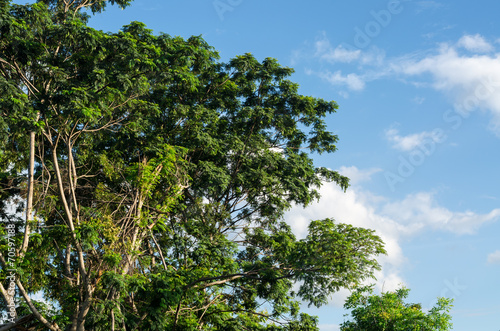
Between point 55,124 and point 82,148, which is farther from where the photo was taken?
point 82,148

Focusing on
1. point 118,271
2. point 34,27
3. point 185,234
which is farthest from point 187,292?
point 34,27

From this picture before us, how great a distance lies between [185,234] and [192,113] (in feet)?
12.0

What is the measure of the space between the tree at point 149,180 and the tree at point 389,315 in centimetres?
157

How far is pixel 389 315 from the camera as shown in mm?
14523

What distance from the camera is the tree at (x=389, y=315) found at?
14195 millimetres

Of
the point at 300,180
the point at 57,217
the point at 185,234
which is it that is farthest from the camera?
the point at 300,180

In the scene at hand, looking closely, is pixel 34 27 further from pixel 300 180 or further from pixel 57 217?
pixel 300 180

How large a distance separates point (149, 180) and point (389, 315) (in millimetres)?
7723

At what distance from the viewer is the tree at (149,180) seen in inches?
474

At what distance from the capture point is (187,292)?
1284 centimetres

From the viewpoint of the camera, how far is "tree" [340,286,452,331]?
46.6ft

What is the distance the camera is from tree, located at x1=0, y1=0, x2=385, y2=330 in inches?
474

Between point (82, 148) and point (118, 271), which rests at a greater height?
point (82, 148)

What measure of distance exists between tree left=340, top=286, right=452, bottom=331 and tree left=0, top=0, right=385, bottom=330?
157 cm
